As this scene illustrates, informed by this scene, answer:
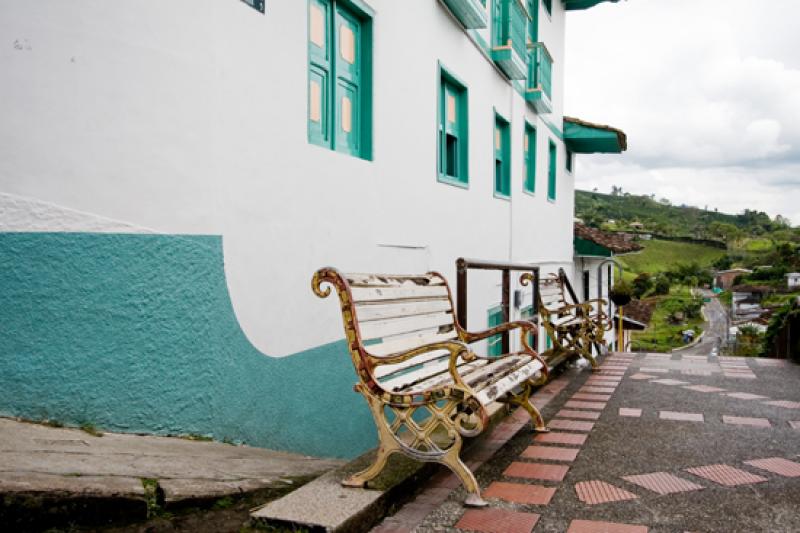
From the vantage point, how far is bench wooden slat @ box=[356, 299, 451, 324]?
342 centimetres

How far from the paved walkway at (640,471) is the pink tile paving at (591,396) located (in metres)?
0.01

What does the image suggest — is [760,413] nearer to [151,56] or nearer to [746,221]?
[151,56]

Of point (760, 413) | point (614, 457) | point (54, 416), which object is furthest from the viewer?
point (760, 413)

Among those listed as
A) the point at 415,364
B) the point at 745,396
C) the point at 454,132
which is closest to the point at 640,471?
the point at 415,364

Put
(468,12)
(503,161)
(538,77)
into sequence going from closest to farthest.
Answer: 1. (468,12)
2. (503,161)
3. (538,77)

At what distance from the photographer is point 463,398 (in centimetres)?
302

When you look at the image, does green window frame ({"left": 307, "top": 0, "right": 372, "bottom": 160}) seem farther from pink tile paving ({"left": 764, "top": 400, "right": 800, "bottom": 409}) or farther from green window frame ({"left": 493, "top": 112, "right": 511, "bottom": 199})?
green window frame ({"left": 493, "top": 112, "right": 511, "bottom": 199})

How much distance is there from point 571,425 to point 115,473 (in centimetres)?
332

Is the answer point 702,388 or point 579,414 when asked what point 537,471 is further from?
point 702,388

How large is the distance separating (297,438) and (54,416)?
1816 millimetres

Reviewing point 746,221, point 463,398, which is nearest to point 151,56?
point 463,398

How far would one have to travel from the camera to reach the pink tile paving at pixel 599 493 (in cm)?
330

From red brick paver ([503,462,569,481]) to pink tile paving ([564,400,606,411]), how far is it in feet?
6.70

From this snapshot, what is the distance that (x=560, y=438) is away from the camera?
4605 mm
